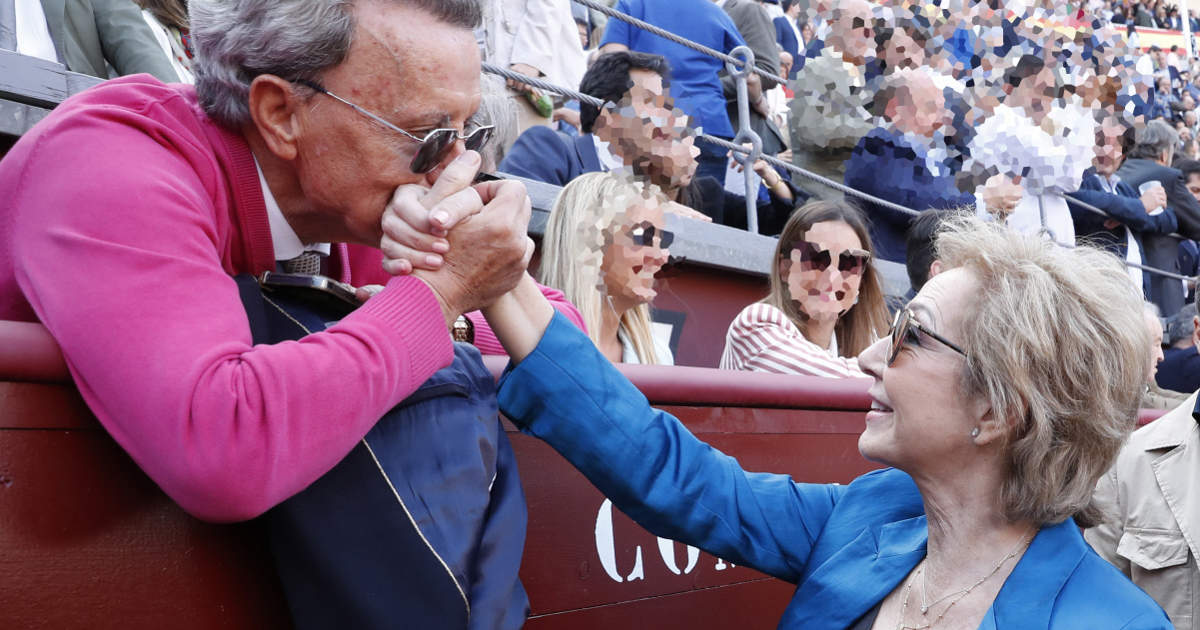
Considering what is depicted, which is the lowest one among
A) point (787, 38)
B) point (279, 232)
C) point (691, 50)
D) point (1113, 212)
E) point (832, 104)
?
point (1113, 212)

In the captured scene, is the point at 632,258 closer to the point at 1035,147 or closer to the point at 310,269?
the point at 310,269

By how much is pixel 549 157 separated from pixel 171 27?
1.23m

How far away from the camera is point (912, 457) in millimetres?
1834

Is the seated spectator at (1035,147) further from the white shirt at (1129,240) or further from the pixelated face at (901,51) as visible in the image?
the pixelated face at (901,51)

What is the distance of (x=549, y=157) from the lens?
3.75 m

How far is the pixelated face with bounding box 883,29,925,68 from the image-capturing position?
5141 mm

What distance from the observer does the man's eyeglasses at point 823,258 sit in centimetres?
366

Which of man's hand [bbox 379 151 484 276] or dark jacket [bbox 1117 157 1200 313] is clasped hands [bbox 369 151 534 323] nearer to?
man's hand [bbox 379 151 484 276]

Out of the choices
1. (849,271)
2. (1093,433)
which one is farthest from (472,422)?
(849,271)

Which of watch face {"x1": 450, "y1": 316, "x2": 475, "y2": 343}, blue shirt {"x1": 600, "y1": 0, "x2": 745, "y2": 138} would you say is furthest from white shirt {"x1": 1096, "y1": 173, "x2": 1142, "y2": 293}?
watch face {"x1": 450, "y1": 316, "x2": 475, "y2": 343}

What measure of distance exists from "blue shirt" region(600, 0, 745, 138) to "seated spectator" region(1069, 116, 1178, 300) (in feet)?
9.25

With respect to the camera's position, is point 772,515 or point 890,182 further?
Answer: point 890,182

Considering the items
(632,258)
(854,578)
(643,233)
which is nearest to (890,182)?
(643,233)

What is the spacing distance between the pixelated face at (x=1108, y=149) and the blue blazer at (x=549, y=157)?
418 centimetres
